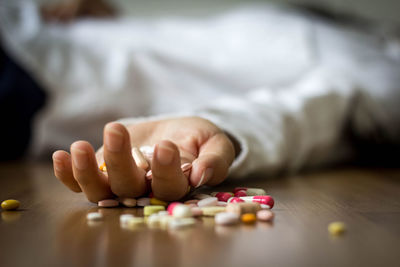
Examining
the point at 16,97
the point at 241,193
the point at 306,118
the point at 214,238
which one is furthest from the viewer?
the point at 16,97

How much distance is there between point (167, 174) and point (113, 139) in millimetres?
89

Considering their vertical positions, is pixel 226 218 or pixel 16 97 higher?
pixel 16 97

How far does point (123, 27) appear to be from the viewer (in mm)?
1900

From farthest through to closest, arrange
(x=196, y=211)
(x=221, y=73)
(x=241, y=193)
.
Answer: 1. (x=221, y=73)
2. (x=241, y=193)
3. (x=196, y=211)

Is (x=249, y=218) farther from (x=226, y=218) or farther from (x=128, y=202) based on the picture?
(x=128, y=202)

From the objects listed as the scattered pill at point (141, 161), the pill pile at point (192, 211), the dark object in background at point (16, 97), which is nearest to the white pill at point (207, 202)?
the pill pile at point (192, 211)

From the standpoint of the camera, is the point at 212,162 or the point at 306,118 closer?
the point at 212,162

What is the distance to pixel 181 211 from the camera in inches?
22.1

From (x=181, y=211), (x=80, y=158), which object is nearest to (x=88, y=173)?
(x=80, y=158)

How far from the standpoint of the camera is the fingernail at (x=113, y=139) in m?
0.53

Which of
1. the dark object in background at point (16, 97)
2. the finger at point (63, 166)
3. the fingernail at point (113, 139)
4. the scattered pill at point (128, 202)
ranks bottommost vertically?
the scattered pill at point (128, 202)

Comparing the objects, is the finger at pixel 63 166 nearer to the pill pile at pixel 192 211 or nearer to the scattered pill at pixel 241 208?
the pill pile at pixel 192 211

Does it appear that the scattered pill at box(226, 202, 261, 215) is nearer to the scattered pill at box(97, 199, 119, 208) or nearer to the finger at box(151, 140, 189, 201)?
the finger at box(151, 140, 189, 201)

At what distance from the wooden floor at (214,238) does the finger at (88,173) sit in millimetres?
30
